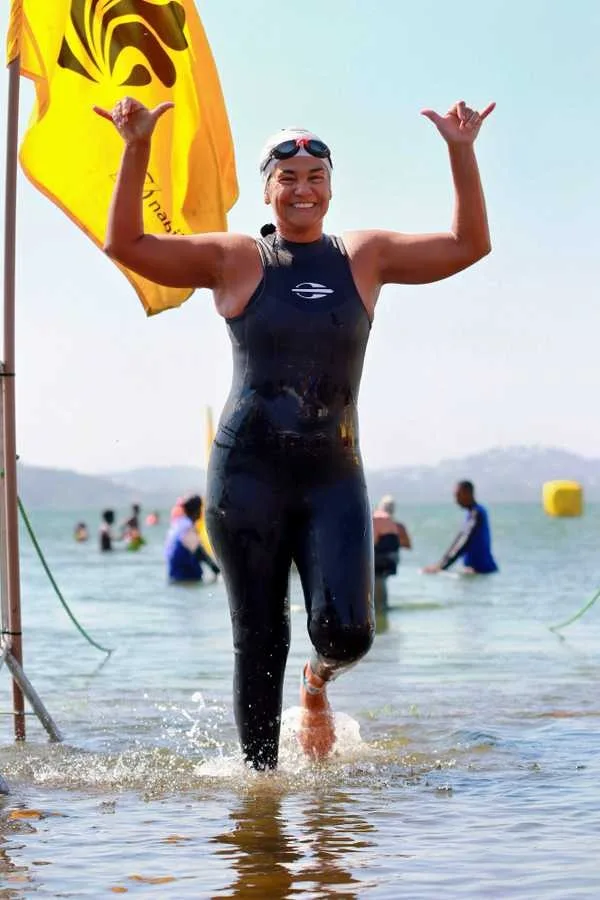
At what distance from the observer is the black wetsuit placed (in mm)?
5281

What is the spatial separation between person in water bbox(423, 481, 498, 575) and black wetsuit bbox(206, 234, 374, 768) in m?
13.8

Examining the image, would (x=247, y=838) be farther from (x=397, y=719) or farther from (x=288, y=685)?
(x=288, y=685)

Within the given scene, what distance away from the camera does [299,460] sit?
208 inches

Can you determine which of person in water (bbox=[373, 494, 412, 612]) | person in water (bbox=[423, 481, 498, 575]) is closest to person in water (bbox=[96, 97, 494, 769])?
person in water (bbox=[373, 494, 412, 612])

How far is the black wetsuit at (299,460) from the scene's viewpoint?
5281 mm

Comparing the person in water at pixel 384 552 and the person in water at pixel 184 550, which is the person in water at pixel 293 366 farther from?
the person in water at pixel 184 550

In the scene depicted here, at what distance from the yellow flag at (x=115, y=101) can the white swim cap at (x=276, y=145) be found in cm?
143

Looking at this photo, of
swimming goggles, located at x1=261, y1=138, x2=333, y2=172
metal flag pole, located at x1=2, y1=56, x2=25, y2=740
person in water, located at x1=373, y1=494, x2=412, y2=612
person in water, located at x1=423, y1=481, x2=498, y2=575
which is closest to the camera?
swimming goggles, located at x1=261, y1=138, x2=333, y2=172

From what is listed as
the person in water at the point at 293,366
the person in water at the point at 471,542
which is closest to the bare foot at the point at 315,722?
the person in water at the point at 293,366

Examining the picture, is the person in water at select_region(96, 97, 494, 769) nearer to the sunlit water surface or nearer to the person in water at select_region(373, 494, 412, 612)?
the sunlit water surface

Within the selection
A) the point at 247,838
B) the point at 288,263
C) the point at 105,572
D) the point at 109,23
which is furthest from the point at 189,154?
the point at 105,572

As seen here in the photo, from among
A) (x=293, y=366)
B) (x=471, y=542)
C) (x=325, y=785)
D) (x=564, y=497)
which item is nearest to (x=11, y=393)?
(x=293, y=366)

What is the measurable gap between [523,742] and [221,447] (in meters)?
2.26

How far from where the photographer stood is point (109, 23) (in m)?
7.07
